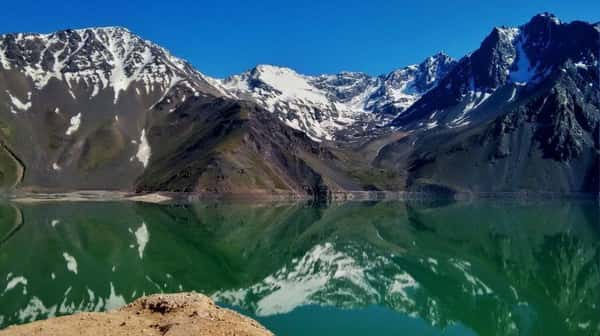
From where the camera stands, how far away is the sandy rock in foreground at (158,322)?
23.3 metres

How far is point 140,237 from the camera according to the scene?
9450 centimetres

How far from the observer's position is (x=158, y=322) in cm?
2522

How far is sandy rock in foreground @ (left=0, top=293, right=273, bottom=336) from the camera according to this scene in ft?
76.4

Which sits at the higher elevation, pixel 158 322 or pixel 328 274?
pixel 158 322

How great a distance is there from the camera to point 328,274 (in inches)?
2554

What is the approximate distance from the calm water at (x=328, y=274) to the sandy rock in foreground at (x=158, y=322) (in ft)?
34.7

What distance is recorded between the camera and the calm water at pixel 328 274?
42.3 m

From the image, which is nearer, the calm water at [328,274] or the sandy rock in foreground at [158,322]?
the sandy rock in foreground at [158,322]

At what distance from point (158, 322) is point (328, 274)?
41235 mm

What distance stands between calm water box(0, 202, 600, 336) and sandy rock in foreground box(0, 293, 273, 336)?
1059 cm

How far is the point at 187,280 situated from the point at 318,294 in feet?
45.9

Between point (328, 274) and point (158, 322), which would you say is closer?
point (158, 322)

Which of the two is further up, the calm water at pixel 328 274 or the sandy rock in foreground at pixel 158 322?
the sandy rock in foreground at pixel 158 322

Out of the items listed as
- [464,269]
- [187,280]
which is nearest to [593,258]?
[464,269]
